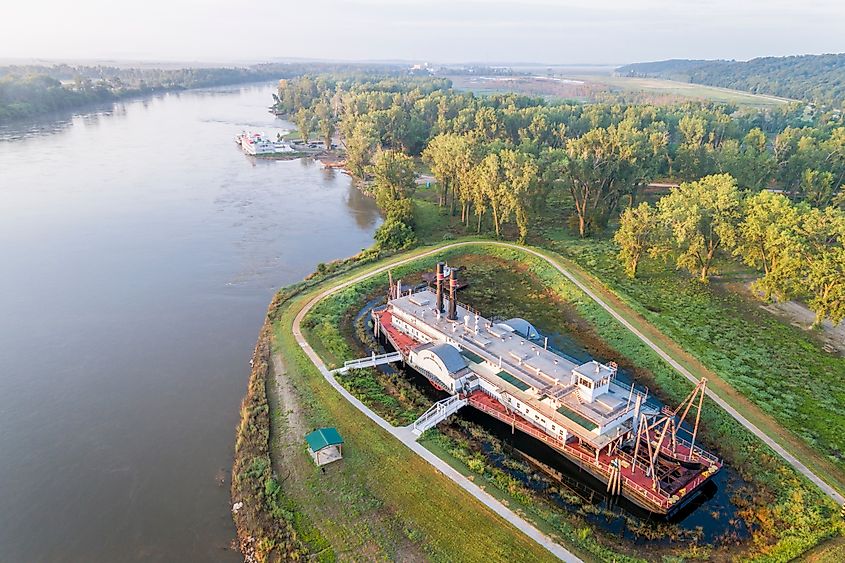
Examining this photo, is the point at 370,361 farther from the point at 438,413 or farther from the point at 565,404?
the point at 565,404

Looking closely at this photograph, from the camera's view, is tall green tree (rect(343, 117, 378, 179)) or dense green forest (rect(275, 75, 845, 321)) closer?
dense green forest (rect(275, 75, 845, 321))

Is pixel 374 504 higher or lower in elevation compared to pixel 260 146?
lower

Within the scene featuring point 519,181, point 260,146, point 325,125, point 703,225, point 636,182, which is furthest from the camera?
point 325,125

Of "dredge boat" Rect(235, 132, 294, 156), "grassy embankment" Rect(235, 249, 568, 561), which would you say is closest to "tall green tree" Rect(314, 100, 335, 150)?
"dredge boat" Rect(235, 132, 294, 156)

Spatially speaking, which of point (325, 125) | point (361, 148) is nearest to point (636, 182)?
point (361, 148)

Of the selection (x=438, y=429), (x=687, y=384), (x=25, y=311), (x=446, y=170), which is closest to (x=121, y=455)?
(x=438, y=429)

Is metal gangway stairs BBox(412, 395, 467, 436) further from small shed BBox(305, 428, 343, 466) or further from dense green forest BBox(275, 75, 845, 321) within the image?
dense green forest BBox(275, 75, 845, 321)

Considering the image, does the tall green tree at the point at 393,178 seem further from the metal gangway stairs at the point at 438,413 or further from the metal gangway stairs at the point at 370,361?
the metal gangway stairs at the point at 438,413
